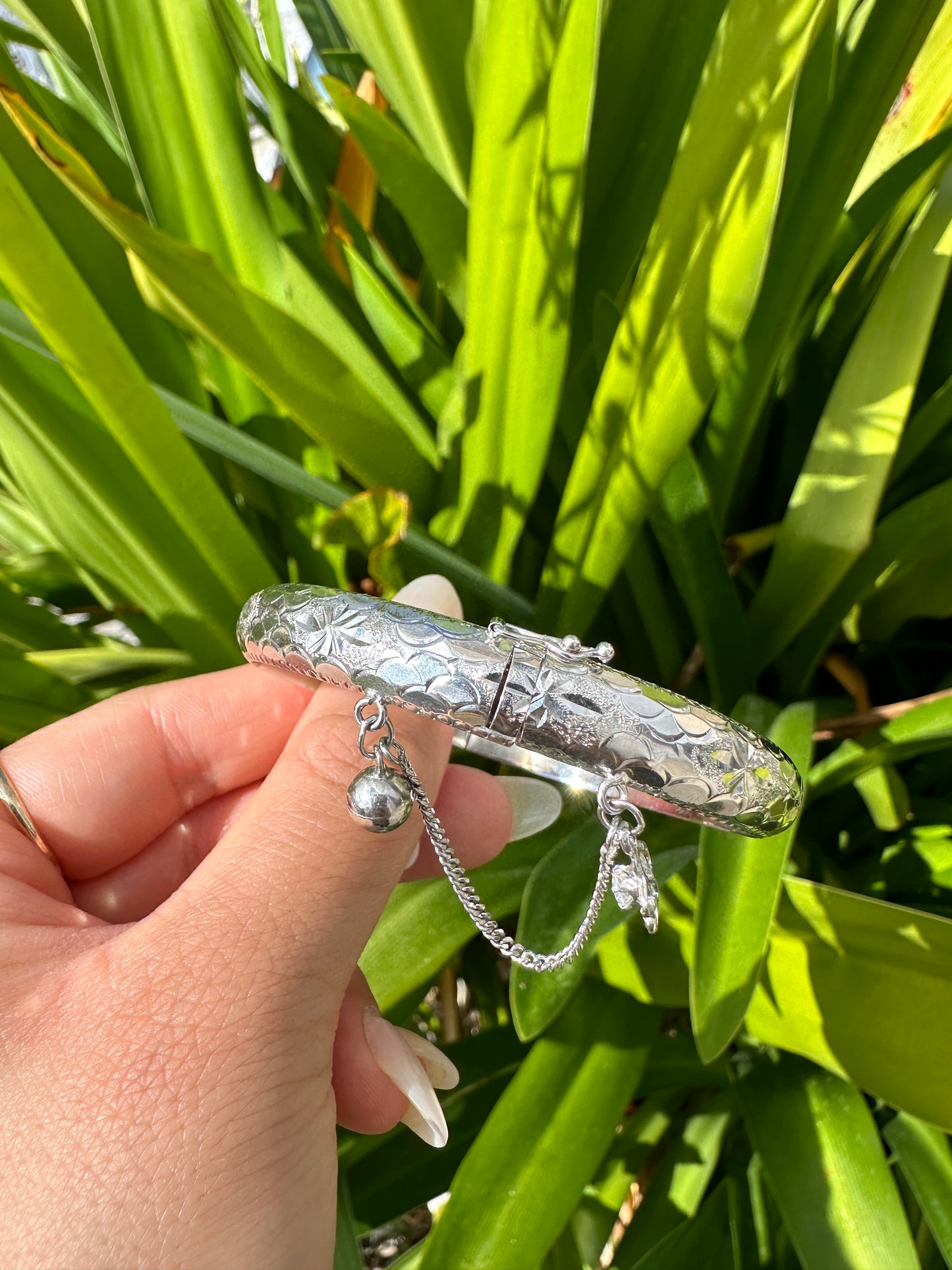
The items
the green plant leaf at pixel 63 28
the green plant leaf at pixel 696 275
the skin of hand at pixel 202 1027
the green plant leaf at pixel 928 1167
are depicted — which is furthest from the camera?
the green plant leaf at pixel 63 28

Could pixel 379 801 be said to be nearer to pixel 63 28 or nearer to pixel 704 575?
pixel 704 575

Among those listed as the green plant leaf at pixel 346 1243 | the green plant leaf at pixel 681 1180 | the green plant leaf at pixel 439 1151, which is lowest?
the green plant leaf at pixel 681 1180

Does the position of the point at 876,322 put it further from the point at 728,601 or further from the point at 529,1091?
the point at 529,1091

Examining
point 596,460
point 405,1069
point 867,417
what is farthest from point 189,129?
point 405,1069

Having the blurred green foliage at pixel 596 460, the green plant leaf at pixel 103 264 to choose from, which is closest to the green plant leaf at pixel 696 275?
the blurred green foliage at pixel 596 460

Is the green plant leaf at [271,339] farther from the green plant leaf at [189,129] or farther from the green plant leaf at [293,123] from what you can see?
the green plant leaf at [293,123]

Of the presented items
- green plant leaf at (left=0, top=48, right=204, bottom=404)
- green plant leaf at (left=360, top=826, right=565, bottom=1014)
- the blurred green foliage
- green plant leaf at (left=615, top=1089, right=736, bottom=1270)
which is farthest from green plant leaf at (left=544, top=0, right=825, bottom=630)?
green plant leaf at (left=615, top=1089, right=736, bottom=1270)
